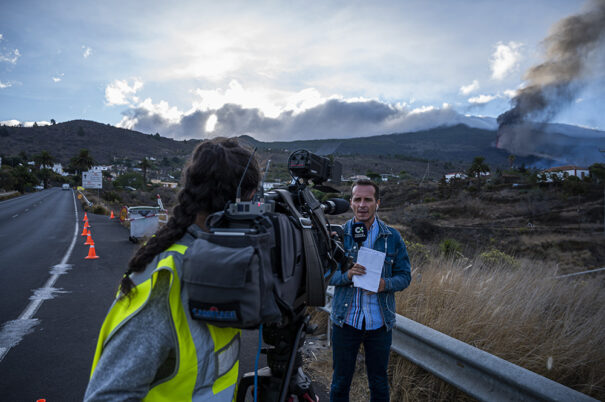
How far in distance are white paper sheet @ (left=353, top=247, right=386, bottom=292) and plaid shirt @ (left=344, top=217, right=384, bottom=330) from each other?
0.15 meters

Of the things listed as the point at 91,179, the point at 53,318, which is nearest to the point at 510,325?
the point at 53,318

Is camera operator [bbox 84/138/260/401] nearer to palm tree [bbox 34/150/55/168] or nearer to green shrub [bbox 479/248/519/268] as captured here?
green shrub [bbox 479/248/519/268]

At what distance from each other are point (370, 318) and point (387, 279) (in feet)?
1.05

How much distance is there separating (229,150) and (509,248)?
85.6 ft

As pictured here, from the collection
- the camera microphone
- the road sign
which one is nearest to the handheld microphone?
the camera microphone

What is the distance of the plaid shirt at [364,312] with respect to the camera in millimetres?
2717

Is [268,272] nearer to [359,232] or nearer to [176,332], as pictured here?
[176,332]

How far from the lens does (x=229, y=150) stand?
136 cm

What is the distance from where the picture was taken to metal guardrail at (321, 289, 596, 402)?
6.22 feet

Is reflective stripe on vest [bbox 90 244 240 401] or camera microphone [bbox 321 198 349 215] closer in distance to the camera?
reflective stripe on vest [bbox 90 244 240 401]

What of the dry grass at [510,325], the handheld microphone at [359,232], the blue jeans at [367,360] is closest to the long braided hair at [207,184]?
the handheld microphone at [359,232]

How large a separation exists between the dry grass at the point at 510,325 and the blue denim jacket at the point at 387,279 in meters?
0.78

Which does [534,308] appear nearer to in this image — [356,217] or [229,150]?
[356,217]

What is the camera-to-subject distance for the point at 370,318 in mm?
2719
